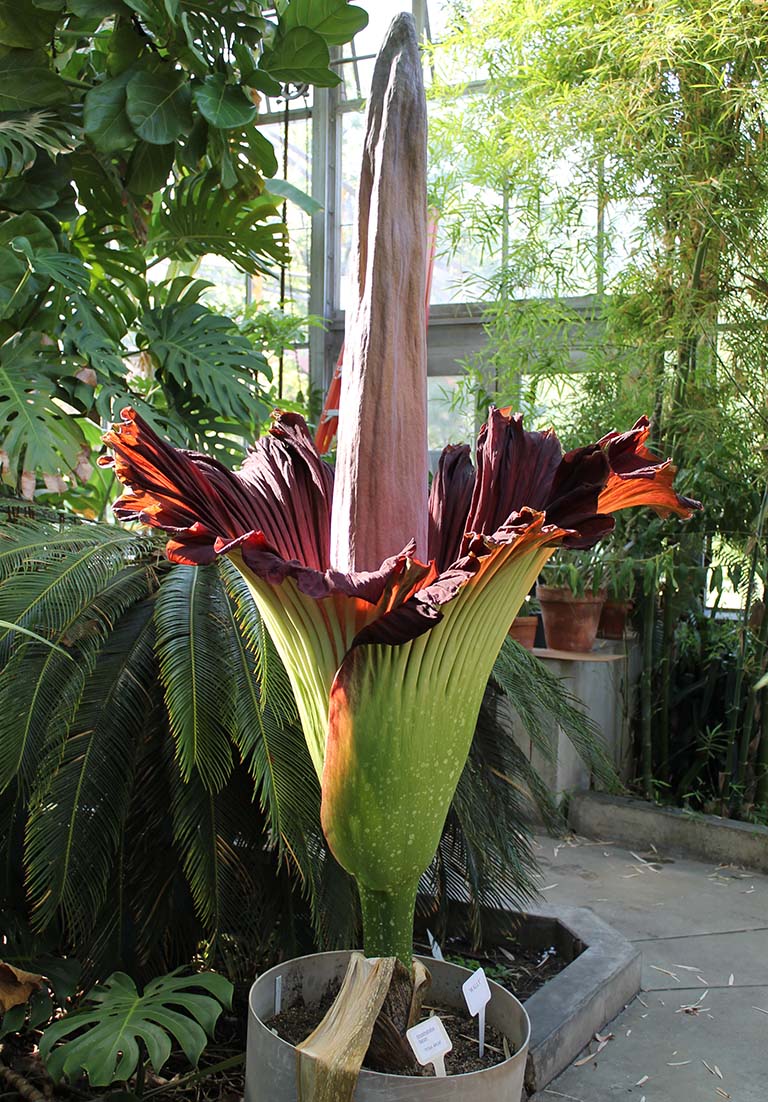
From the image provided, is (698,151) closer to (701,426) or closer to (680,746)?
(701,426)

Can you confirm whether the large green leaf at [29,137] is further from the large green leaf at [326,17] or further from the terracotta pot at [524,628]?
the terracotta pot at [524,628]

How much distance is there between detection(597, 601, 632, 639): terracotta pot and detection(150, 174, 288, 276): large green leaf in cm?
173

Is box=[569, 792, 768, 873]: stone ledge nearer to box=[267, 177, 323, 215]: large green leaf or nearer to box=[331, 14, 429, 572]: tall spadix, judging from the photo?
box=[267, 177, 323, 215]: large green leaf

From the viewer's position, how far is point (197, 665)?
123cm

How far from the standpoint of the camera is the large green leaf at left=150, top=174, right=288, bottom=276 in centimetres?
304

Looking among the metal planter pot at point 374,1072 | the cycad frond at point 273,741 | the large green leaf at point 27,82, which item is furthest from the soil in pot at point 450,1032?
the large green leaf at point 27,82

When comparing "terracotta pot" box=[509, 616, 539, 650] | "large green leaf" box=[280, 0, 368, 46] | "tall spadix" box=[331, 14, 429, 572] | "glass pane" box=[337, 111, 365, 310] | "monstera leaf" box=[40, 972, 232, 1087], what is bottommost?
"monstera leaf" box=[40, 972, 232, 1087]

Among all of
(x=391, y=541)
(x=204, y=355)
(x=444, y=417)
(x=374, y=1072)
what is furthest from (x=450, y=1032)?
(x=444, y=417)

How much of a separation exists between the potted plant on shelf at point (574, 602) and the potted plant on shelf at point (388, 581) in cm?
272

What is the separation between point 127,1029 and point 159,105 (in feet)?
7.17

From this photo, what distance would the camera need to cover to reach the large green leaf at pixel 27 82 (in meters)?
2.45

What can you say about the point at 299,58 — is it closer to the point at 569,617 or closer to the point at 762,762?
the point at 569,617

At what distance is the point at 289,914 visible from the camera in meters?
1.37

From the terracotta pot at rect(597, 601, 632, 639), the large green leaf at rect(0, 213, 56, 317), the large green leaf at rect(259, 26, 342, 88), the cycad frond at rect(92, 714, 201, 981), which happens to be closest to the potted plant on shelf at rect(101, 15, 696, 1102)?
the cycad frond at rect(92, 714, 201, 981)
